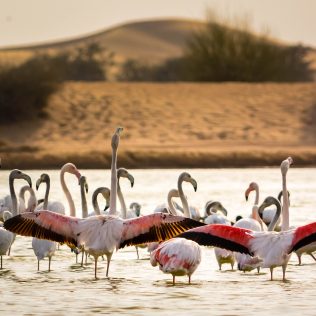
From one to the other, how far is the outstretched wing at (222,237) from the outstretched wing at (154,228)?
66 cm

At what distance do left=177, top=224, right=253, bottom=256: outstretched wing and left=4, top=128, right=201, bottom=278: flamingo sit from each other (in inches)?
31.4

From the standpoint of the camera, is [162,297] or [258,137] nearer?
[162,297]

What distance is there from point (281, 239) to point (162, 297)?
1.19 metres

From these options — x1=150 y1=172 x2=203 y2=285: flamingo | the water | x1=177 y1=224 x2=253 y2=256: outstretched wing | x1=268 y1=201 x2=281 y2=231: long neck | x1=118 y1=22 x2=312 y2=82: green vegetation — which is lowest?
the water

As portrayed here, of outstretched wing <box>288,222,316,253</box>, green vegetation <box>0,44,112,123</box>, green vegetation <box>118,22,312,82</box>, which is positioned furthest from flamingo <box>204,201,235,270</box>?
green vegetation <box>118,22,312,82</box>

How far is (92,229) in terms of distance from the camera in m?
11.7

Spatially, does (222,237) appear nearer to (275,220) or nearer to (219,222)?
(275,220)

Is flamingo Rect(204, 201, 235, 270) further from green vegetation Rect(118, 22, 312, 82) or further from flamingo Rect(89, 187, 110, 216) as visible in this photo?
green vegetation Rect(118, 22, 312, 82)

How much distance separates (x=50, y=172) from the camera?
101 feet

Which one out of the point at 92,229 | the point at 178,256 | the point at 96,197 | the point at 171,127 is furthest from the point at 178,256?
the point at 171,127

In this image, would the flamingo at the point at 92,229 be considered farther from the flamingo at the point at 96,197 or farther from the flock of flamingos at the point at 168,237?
the flamingo at the point at 96,197

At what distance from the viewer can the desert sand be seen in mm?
32625

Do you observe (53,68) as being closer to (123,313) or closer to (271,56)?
(271,56)

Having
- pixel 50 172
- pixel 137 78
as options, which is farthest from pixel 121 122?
pixel 137 78
